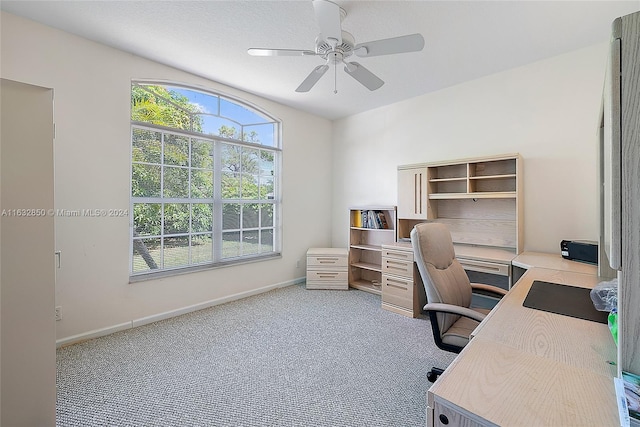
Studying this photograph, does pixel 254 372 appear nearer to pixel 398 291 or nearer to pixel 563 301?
pixel 398 291

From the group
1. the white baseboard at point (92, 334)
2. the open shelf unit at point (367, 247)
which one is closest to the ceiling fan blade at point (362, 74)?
the open shelf unit at point (367, 247)

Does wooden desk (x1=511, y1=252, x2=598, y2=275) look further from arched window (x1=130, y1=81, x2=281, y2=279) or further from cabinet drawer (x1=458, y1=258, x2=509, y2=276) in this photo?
arched window (x1=130, y1=81, x2=281, y2=279)

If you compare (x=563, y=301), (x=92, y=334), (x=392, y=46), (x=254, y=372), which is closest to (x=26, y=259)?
(x=254, y=372)

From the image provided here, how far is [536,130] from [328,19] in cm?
255

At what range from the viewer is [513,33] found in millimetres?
2336

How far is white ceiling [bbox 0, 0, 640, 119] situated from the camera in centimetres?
203

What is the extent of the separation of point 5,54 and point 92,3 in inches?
33.1

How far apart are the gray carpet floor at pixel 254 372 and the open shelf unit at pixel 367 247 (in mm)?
1012

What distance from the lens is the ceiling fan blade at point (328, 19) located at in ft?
5.04

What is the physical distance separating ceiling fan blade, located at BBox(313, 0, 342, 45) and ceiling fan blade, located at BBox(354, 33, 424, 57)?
0.61 feet

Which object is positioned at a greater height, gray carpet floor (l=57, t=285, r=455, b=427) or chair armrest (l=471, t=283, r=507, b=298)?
chair armrest (l=471, t=283, r=507, b=298)

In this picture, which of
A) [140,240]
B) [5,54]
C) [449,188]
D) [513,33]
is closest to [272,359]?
[140,240]

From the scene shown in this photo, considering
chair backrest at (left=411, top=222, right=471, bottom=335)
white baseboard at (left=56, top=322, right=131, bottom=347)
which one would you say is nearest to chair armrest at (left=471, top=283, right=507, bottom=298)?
chair backrest at (left=411, top=222, right=471, bottom=335)

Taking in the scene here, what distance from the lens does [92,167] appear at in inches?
99.8
